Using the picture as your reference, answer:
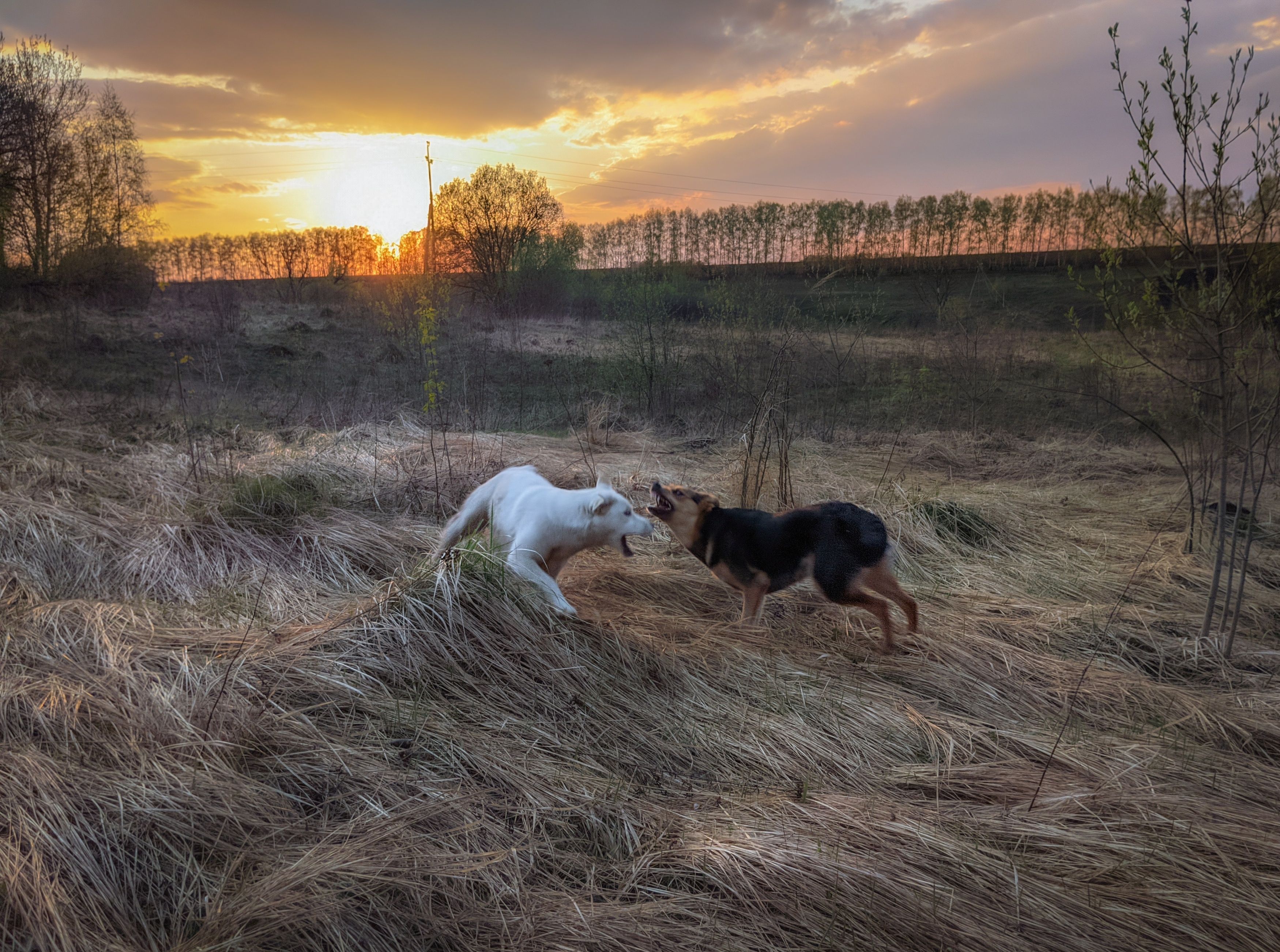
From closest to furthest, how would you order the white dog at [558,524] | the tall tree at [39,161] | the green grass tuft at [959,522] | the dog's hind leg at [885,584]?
the dog's hind leg at [885,584] → the white dog at [558,524] → the green grass tuft at [959,522] → the tall tree at [39,161]

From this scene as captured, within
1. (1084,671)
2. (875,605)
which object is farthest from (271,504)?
(1084,671)

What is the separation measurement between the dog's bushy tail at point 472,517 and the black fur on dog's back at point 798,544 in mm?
1445

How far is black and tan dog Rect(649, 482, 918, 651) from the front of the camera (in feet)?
11.6

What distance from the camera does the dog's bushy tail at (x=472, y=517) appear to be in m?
4.34

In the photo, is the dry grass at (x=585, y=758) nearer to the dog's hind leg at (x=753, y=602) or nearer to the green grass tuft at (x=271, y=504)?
the green grass tuft at (x=271, y=504)

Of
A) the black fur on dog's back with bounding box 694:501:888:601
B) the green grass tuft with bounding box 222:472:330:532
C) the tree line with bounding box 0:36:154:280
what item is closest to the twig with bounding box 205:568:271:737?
the green grass tuft with bounding box 222:472:330:532

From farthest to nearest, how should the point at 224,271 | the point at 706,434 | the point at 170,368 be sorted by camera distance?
1. the point at 224,271
2. the point at 170,368
3. the point at 706,434

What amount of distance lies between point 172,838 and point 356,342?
61.8 ft

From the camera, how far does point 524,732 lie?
2633mm

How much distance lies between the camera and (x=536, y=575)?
346 centimetres

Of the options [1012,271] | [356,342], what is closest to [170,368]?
[356,342]

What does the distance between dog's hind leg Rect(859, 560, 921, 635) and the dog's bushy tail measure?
235 centimetres

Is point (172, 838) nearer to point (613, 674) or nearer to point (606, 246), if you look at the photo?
point (613, 674)

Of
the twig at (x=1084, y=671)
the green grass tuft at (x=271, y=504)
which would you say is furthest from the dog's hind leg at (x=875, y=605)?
the green grass tuft at (x=271, y=504)
